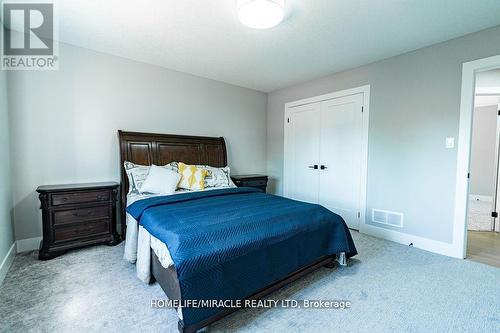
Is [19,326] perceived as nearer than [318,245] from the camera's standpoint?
Yes

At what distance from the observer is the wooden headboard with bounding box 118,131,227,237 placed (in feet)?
10.4

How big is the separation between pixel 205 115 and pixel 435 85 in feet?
10.9

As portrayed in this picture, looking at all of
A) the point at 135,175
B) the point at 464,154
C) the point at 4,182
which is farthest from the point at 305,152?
the point at 4,182

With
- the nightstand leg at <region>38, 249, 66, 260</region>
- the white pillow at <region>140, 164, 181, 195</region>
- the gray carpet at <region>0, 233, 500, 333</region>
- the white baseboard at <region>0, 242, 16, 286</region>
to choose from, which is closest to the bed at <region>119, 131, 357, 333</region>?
the gray carpet at <region>0, 233, 500, 333</region>

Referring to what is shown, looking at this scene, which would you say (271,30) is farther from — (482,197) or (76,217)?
(482,197)

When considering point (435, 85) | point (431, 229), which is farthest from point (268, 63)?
point (431, 229)

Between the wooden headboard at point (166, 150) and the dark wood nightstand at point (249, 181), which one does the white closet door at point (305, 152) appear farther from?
the wooden headboard at point (166, 150)

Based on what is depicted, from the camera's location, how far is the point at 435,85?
279 centimetres

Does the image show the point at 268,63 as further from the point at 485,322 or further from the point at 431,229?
the point at 485,322

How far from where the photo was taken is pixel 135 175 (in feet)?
9.72

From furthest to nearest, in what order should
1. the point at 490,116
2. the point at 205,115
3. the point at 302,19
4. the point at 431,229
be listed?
the point at 490,116
the point at 205,115
the point at 431,229
the point at 302,19

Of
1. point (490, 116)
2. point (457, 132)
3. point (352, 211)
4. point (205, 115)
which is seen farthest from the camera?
point (490, 116)

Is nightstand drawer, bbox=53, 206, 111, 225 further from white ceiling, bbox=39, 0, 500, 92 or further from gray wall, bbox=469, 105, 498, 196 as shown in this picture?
gray wall, bbox=469, 105, 498, 196

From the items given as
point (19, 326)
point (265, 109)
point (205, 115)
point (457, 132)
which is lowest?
point (19, 326)
